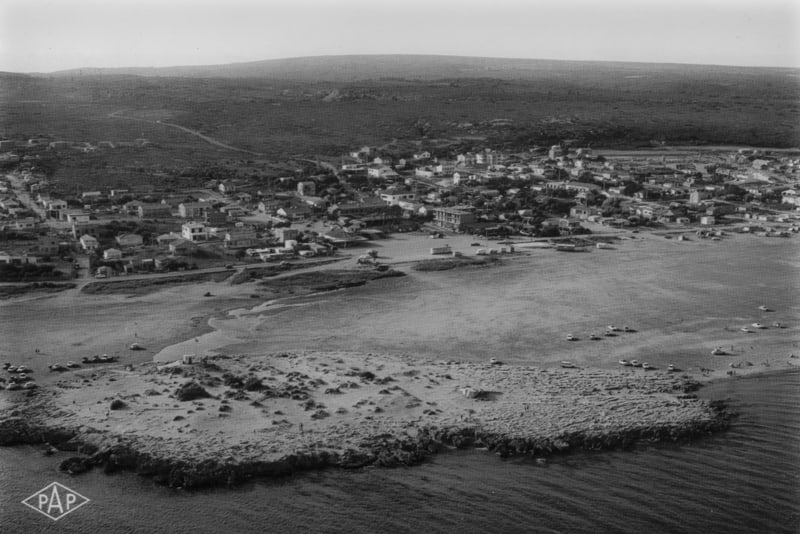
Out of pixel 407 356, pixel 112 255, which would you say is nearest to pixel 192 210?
pixel 112 255

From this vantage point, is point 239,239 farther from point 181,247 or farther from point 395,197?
point 395,197

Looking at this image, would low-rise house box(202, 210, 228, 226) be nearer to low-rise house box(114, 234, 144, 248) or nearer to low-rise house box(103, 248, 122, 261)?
low-rise house box(114, 234, 144, 248)

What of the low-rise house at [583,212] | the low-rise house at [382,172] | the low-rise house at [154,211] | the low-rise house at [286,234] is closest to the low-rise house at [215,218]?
the low-rise house at [154,211]

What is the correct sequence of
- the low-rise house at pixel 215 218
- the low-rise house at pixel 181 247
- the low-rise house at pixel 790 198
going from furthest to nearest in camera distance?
the low-rise house at pixel 790 198
the low-rise house at pixel 215 218
the low-rise house at pixel 181 247

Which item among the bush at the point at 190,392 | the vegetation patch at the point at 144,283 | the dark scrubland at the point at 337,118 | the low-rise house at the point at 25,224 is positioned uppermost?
the dark scrubland at the point at 337,118

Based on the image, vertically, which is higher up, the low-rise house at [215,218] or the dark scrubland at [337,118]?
the dark scrubland at [337,118]

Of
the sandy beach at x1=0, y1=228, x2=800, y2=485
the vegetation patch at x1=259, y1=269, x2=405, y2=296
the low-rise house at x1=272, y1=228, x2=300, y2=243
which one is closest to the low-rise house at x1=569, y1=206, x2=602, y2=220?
the sandy beach at x1=0, y1=228, x2=800, y2=485

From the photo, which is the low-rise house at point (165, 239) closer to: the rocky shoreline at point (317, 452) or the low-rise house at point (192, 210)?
the low-rise house at point (192, 210)

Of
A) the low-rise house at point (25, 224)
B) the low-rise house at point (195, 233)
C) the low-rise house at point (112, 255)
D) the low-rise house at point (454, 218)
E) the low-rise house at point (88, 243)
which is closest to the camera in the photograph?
the low-rise house at point (112, 255)
